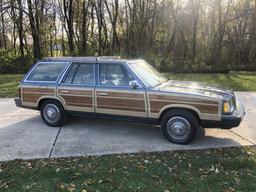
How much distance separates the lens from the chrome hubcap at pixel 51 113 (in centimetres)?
611

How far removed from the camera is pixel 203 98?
190 inches

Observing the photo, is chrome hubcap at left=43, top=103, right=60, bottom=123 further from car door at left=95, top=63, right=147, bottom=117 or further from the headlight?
the headlight

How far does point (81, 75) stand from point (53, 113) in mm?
1108

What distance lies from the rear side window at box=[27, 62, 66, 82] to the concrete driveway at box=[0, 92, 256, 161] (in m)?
1.08

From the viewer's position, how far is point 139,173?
158 inches

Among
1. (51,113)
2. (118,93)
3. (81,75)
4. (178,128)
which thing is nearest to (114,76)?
(118,93)

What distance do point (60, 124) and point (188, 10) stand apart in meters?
18.9

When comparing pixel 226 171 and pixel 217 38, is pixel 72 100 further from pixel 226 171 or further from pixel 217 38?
pixel 217 38

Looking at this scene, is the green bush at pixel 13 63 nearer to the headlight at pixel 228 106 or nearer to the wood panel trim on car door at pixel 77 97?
the wood panel trim on car door at pixel 77 97

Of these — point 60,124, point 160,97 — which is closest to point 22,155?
point 60,124

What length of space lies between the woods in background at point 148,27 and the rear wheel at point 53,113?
14.5 meters

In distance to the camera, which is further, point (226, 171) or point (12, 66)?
point (12, 66)

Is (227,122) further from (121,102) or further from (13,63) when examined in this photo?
(13,63)

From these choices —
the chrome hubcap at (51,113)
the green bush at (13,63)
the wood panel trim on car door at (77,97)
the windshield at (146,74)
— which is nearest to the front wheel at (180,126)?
the windshield at (146,74)
